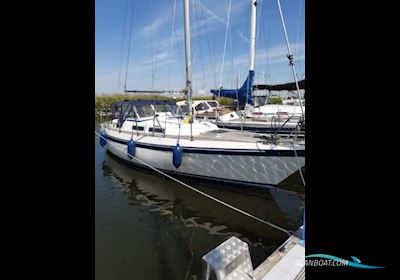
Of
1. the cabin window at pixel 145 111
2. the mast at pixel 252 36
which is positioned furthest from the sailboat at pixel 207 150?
the mast at pixel 252 36

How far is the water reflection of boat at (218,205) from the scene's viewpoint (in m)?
5.50

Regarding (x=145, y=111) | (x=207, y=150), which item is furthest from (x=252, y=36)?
(x=207, y=150)

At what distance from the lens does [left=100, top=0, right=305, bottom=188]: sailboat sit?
6660 mm

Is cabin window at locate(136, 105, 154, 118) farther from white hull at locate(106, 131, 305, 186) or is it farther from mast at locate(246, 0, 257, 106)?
mast at locate(246, 0, 257, 106)

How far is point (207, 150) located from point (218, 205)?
5.16 ft

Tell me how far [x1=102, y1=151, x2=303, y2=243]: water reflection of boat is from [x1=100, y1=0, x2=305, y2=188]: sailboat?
14.9 inches

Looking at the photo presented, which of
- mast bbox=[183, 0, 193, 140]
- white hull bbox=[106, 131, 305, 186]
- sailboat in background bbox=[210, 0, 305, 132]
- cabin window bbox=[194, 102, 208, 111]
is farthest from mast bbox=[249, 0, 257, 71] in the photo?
white hull bbox=[106, 131, 305, 186]

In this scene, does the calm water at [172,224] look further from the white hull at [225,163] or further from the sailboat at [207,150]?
the sailboat at [207,150]

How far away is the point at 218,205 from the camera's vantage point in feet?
21.4
